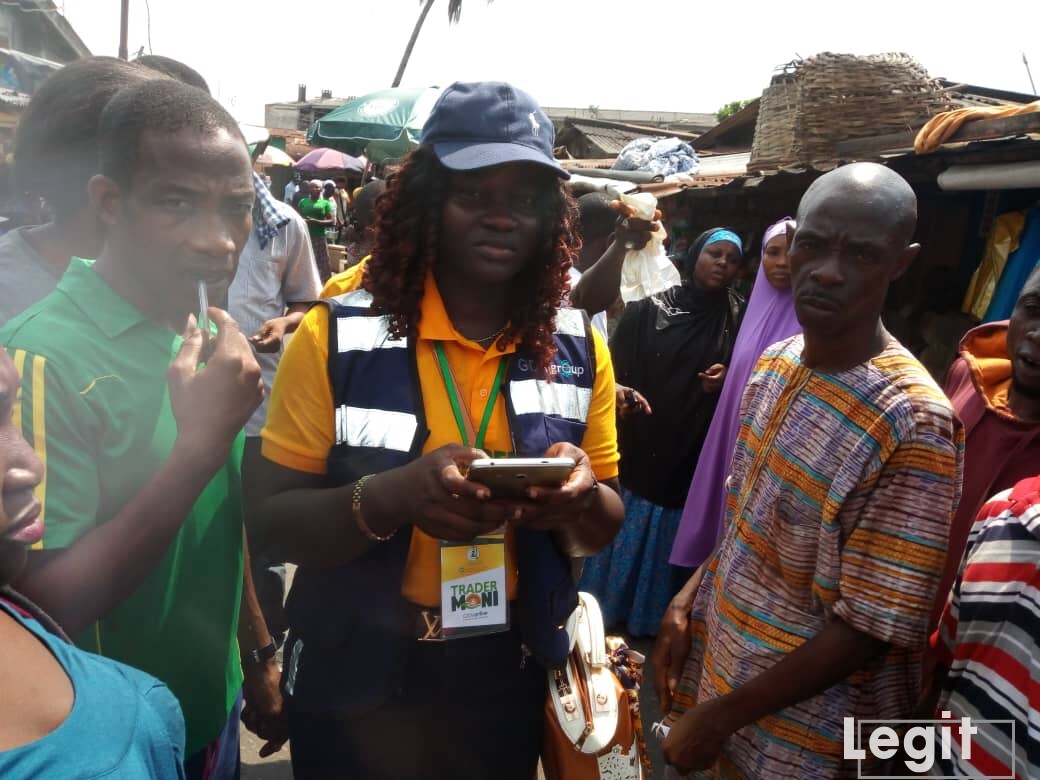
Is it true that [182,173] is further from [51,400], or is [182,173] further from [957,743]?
[957,743]

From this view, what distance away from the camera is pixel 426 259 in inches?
63.8

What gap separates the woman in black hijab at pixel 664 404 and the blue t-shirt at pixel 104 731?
3107 mm

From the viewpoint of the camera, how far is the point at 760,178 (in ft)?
16.5

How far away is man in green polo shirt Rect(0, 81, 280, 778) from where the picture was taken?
123cm

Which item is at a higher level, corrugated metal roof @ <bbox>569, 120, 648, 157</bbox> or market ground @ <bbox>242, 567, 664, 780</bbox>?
corrugated metal roof @ <bbox>569, 120, 648, 157</bbox>

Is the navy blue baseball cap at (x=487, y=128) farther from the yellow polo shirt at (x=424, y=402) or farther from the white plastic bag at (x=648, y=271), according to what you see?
the white plastic bag at (x=648, y=271)

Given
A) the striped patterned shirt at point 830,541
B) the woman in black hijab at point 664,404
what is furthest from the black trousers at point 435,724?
the woman in black hijab at point 664,404

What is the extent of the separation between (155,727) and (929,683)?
4.99ft

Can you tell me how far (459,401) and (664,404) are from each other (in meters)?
2.61

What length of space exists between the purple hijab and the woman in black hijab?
0.43m

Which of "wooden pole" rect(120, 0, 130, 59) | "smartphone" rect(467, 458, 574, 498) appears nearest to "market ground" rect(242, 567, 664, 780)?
"smartphone" rect(467, 458, 574, 498)

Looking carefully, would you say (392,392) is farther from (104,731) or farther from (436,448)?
(104,731)

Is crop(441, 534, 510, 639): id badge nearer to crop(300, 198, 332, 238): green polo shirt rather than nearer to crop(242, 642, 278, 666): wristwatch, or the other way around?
crop(242, 642, 278, 666): wristwatch

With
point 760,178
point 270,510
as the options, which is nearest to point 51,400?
point 270,510
